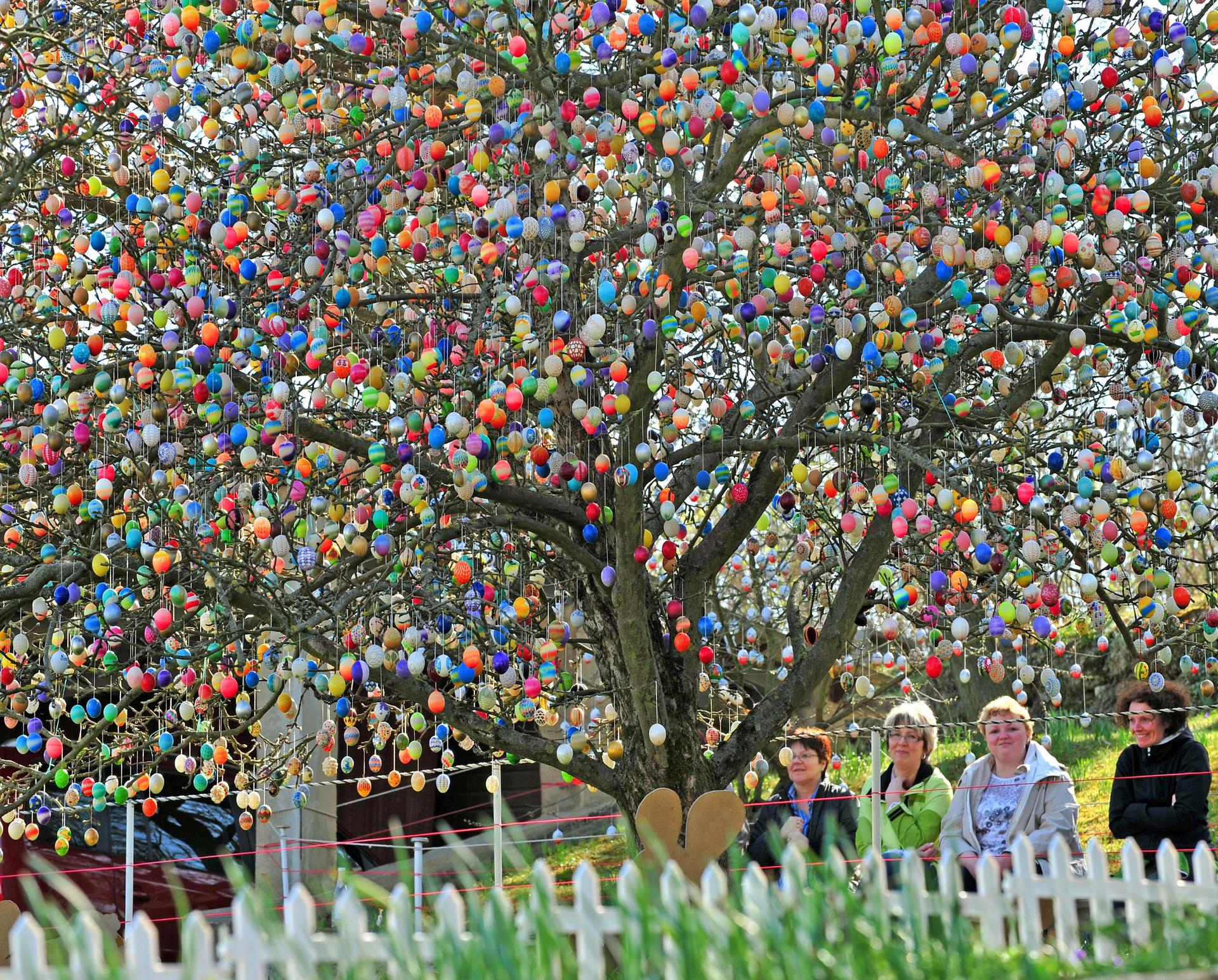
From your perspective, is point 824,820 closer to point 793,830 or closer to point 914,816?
point 793,830

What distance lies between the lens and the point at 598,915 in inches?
127

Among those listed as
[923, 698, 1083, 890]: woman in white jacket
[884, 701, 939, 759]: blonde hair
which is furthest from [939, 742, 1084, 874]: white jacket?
[884, 701, 939, 759]: blonde hair

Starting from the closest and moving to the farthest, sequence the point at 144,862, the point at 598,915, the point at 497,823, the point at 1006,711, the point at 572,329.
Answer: the point at 598,915 < the point at 1006,711 < the point at 572,329 < the point at 497,823 < the point at 144,862

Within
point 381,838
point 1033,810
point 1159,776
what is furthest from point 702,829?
point 381,838

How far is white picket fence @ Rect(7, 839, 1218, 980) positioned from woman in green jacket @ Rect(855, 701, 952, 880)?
2404 mm

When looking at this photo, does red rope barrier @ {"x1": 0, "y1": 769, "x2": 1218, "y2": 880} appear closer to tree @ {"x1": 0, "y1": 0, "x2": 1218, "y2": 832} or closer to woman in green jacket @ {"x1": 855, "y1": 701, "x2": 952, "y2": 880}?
woman in green jacket @ {"x1": 855, "y1": 701, "x2": 952, "y2": 880}

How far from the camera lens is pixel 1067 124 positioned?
5434 mm

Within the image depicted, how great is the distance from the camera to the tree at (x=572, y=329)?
5.59m

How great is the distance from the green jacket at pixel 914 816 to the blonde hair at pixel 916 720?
0.40 feet

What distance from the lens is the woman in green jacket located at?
5.97m

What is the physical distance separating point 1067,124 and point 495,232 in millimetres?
2100

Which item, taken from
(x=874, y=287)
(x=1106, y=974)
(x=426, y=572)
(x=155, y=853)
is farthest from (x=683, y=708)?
(x=155, y=853)

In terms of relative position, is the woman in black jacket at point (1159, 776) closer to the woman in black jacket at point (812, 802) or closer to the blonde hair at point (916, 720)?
the blonde hair at point (916, 720)

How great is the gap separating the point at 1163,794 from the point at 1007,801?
587 mm
